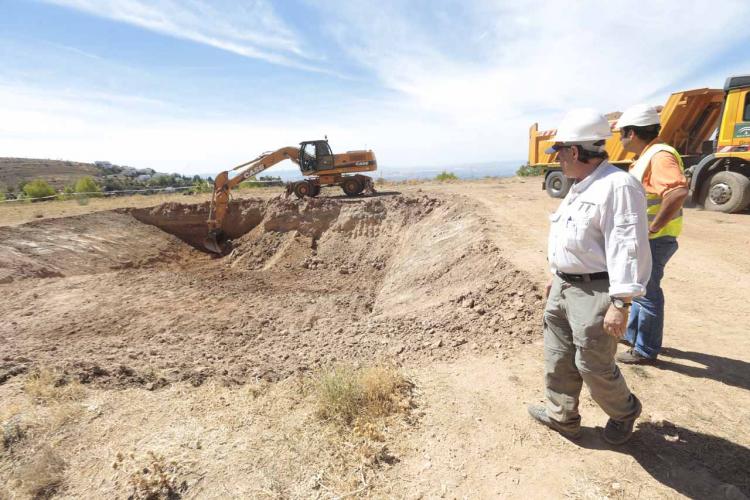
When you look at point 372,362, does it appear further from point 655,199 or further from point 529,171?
point 529,171

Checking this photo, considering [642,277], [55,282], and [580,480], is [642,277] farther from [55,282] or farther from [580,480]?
[55,282]

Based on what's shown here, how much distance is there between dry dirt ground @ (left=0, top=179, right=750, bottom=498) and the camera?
97.0 inches

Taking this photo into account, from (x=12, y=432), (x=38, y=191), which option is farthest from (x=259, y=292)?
(x=38, y=191)

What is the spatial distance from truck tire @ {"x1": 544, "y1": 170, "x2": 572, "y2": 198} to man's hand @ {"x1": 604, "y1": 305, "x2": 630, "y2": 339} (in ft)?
36.1

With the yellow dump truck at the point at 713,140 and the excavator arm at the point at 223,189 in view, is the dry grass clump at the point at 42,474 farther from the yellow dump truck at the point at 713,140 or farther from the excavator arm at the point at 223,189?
the excavator arm at the point at 223,189

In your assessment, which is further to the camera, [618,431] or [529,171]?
[529,171]

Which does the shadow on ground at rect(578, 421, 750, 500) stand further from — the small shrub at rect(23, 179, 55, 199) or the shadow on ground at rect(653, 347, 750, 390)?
the small shrub at rect(23, 179, 55, 199)

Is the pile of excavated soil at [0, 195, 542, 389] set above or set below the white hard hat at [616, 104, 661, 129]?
below

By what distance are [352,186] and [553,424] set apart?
12.5 metres

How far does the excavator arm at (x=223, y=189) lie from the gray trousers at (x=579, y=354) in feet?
40.8

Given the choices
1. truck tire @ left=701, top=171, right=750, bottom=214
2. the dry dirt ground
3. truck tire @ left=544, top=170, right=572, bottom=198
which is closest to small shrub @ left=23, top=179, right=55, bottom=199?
the dry dirt ground

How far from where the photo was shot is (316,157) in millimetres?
13820

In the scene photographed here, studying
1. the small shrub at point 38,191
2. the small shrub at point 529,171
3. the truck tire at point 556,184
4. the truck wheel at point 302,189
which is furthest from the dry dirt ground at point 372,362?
the small shrub at point 38,191

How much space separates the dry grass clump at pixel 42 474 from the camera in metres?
2.79
